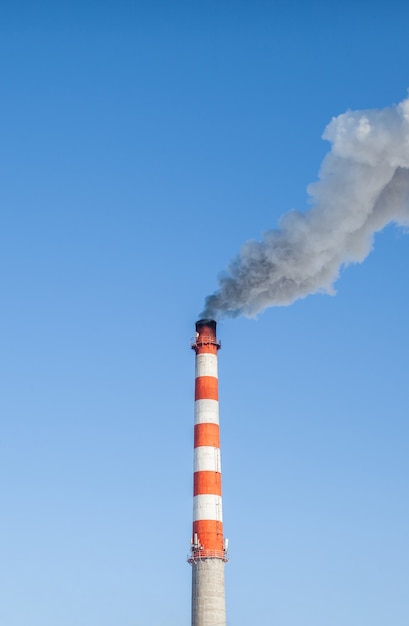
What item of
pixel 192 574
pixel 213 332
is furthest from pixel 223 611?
pixel 213 332

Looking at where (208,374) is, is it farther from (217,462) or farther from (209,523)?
(209,523)

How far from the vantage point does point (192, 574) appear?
41.0 metres

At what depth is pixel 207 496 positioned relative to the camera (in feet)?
136

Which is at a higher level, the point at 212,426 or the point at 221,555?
the point at 212,426

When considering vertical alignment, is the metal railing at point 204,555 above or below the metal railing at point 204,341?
below

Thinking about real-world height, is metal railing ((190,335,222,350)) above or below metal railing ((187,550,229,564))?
above

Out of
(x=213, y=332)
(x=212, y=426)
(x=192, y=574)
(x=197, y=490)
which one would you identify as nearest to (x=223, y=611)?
(x=192, y=574)

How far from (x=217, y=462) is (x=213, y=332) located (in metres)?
6.29

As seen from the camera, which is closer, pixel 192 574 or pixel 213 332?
pixel 192 574

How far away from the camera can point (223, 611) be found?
4003cm

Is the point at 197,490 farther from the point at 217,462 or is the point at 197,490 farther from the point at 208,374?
the point at 208,374

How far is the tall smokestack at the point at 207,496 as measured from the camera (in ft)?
131

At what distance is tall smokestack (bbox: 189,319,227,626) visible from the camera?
131ft

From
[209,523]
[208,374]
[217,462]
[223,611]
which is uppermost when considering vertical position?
[208,374]
